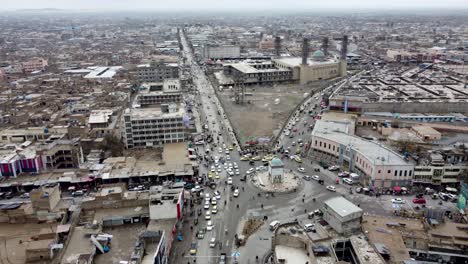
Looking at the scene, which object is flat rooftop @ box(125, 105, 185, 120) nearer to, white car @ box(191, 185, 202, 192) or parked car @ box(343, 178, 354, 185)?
white car @ box(191, 185, 202, 192)

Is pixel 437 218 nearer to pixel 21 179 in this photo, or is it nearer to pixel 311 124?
pixel 311 124

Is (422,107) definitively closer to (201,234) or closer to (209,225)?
(209,225)

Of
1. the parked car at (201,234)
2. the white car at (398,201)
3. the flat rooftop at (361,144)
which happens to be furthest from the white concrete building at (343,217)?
the flat rooftop at (361,144)

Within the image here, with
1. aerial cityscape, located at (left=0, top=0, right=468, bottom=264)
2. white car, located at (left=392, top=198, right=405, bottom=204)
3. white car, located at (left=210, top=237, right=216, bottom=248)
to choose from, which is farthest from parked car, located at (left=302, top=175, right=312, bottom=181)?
Result: white car, located at (left=210, top=237, right=216, bottom=248)

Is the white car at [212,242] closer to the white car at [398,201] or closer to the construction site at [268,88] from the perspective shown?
the white car at [398,201]

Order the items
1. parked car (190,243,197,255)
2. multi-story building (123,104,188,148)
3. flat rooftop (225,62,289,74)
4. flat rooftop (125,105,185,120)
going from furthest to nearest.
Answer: flat rooftop (225,62,289,74) → flat rooftop (125,105,185,120) → multi-story building (123,104,188,148) → parked car (190,243,197,255)
